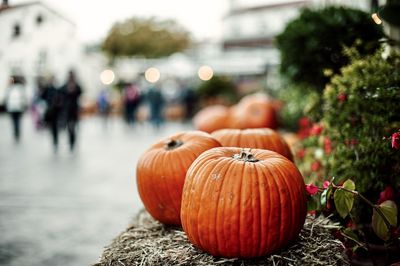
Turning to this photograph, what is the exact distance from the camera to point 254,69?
62.3 feet

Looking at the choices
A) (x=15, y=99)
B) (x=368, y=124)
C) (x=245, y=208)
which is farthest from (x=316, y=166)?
(x=15, y=99)

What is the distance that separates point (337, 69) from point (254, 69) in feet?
47.3

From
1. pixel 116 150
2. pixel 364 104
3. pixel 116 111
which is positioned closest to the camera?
pixel 364 104

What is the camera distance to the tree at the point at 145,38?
31797 millimetres

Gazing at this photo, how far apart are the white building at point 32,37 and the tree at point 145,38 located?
25520mm

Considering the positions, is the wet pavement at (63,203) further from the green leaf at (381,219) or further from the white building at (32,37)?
the green leaf at (381,219)

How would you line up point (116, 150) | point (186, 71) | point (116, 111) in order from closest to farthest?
point (116, 150)
point (186, 71)
point (116, 111)

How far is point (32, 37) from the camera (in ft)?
16.8

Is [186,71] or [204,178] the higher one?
[186,71]

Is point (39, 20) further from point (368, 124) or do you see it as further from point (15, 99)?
point (15, 99)

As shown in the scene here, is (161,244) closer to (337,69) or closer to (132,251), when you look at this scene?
(132,251)

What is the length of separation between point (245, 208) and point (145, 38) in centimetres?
3303

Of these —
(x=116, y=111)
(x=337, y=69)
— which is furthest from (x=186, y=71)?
(x=337, y=69)

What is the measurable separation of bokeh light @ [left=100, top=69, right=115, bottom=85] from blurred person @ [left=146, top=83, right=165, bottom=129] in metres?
10.5
